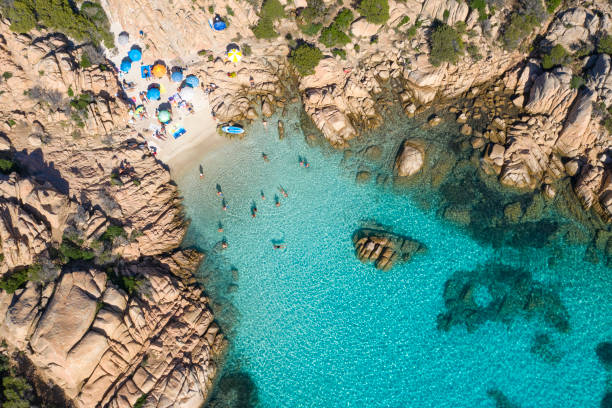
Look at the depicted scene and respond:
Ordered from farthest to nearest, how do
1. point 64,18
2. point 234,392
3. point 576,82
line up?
point 64,18, point 576,82, point 234,392

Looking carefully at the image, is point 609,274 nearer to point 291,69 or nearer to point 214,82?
point 291,69

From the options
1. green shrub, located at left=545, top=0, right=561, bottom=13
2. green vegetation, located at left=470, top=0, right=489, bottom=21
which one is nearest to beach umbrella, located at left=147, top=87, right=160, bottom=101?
green vegetation, located at left=470, top=0, right=489, bottom=21

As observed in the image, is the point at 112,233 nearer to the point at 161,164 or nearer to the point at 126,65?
the point at 161,164

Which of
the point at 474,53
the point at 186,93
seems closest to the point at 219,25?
the point at 186,93

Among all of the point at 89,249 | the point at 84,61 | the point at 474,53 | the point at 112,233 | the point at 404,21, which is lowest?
the point at 89,249

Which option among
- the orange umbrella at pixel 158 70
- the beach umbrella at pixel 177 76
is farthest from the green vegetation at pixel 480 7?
the orange umbrella at pixel 158 70

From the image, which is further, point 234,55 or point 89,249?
point 234,55
